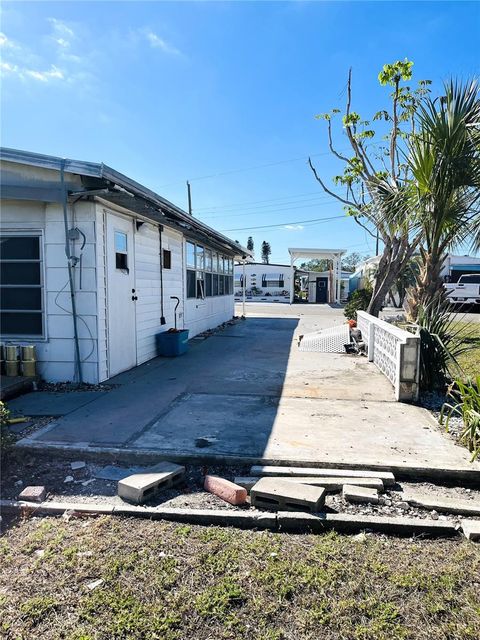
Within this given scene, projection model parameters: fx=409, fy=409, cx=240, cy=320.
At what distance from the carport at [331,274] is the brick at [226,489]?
25673 mm

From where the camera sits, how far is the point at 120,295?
22.1ft

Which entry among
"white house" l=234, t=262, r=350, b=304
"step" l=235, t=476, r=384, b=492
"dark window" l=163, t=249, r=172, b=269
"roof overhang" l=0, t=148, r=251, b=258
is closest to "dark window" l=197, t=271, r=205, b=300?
"dark window" l=163, t=249, r=172, b=269

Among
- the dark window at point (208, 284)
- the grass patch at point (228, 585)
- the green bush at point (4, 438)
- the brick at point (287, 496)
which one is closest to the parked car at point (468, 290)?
the dark window at point (208, 284)

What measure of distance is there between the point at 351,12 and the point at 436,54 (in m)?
2.37

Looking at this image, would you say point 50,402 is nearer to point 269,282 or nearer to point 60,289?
point 60,289

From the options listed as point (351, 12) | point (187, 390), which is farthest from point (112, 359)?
point (351, 12)

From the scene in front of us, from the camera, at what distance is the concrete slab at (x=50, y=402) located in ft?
16.2

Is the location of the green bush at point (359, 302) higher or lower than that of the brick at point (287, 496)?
higher

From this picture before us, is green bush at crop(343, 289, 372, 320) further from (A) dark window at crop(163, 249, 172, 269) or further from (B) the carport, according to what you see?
(B) the carport

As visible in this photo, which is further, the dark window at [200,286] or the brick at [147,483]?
the dark window at [200,286]

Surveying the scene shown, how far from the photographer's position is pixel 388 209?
6734mm

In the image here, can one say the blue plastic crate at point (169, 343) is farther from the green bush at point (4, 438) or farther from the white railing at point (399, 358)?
the green bush at point (4, 438)

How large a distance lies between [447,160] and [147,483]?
5.39m

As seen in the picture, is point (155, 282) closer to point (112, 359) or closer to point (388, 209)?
point (112, 359)
